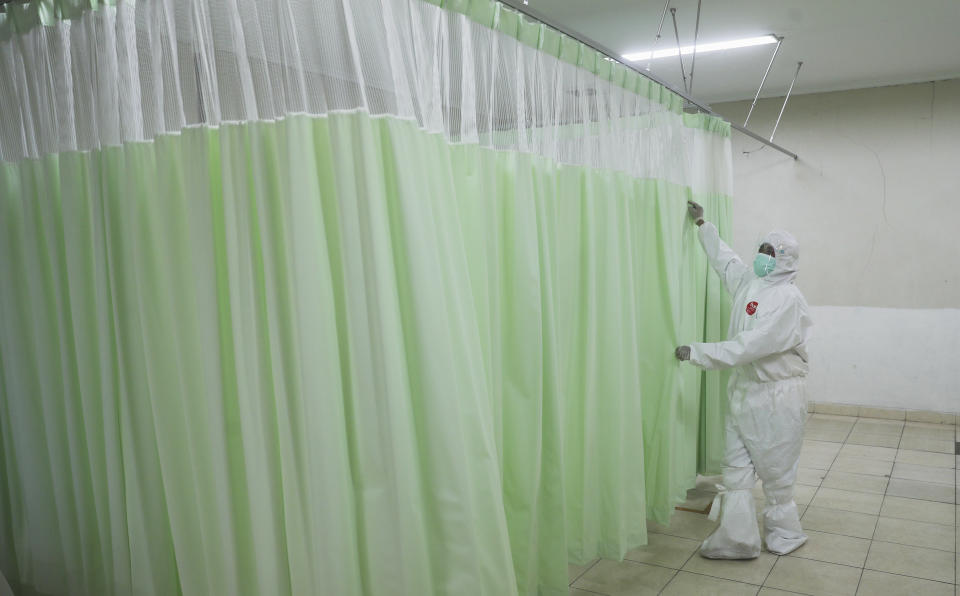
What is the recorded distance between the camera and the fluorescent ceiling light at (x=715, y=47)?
4.09 meters

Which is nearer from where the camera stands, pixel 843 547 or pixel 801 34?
pixel 843 547

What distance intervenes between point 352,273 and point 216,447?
0.49 meters

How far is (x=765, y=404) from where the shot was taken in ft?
9.84

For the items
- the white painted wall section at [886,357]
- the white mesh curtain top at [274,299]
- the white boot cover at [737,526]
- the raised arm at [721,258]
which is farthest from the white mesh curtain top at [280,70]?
the white painted wall section at [886,357]

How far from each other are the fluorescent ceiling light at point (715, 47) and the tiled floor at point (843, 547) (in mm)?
2679

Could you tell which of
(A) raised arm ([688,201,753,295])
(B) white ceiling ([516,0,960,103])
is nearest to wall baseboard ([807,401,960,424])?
(B) white ceiling ([516,0,960,103])

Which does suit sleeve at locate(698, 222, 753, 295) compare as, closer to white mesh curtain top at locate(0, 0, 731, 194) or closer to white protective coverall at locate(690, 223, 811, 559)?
white protective coverall at locate(690, 223, 811, 559)

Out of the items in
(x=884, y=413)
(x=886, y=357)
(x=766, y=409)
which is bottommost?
(x=884, y=413)

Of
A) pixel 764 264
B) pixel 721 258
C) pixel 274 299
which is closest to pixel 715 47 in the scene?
pixel 721 258

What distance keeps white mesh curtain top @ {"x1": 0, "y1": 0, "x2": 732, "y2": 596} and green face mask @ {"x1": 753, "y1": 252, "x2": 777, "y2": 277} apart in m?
1.54

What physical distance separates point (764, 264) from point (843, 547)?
135 cm

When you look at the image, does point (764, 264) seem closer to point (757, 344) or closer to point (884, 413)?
point (757, 344)

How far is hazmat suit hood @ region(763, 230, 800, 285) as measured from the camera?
10.2ft

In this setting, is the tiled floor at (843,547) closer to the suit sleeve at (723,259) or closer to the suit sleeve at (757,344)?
the suit sleeve at (757,344)
